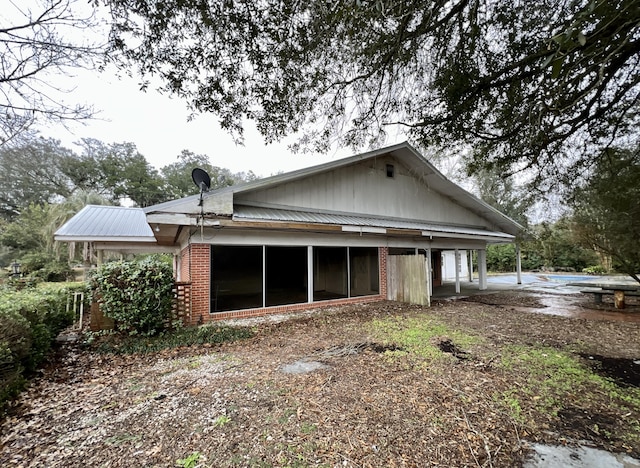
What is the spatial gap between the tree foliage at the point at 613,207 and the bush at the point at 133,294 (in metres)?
10.4

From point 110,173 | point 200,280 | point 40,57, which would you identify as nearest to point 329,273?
point 200,280

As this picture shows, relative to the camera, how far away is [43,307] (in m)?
5.48

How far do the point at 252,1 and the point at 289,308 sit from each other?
286 inches

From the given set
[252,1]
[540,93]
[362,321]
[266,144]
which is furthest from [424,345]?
[252,1]

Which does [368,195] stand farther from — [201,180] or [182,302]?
[182,302]

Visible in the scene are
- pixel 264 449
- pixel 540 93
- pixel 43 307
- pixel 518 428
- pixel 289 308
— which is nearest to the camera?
pixel 264 449

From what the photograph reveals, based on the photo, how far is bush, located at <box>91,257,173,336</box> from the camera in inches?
227

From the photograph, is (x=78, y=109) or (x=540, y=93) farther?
(x=540, y=93)

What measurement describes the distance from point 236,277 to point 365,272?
487 centimetres

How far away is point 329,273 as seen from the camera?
11352 mm

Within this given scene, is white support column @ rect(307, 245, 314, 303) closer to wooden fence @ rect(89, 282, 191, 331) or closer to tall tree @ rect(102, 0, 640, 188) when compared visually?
wooden fence @ rect(89, 282, 191, 331)

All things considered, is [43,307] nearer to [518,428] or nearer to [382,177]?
[518,428]

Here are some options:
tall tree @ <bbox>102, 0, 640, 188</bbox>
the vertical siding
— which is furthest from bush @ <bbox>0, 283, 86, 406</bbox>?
the vertical siding

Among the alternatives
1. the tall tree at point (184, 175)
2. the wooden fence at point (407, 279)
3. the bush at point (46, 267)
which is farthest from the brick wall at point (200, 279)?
the tall tree at point (184, 175)
